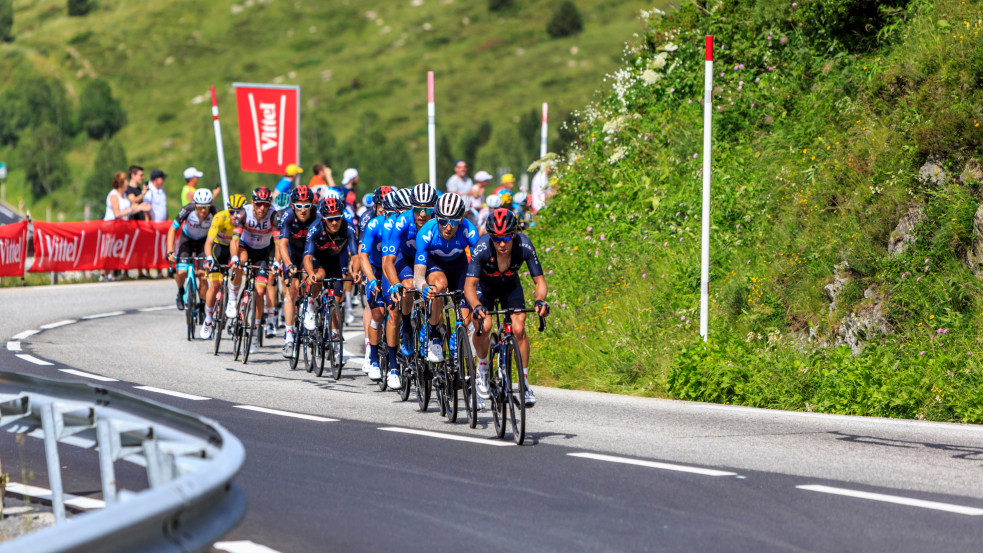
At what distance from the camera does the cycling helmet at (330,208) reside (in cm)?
1308

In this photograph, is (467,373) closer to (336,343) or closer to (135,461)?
(336,343)

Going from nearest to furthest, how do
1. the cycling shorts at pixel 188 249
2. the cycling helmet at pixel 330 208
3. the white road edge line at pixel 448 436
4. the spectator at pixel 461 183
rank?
1. the white road edge line at pixel 448 436
2. the cycling helmet at pixel 330 208
3. the cycling shorts at pixel 188 249
4. the spectator at pixel 461 183

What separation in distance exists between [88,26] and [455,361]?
180173mm

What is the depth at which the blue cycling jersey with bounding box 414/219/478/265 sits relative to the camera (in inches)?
414

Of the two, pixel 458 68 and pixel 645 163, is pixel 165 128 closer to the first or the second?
pixel 458 68

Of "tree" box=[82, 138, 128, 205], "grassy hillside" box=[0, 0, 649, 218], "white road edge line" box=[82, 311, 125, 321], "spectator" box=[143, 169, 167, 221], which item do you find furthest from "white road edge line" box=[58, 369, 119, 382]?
"tree" box=[82, 138, 128, 205]

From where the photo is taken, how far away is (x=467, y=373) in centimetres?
995

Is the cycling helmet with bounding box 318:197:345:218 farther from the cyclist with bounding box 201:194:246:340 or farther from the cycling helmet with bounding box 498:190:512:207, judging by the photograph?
the cycling helmet with bounding box 498:190:512:207

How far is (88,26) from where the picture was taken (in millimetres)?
177375

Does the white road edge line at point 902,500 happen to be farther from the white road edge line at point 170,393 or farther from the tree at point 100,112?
the tree at point 100,112

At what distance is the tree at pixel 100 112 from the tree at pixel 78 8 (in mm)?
40415

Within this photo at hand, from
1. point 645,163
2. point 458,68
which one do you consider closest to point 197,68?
point 458,68

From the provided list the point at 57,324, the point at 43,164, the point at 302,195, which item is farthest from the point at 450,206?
the point at 43,164

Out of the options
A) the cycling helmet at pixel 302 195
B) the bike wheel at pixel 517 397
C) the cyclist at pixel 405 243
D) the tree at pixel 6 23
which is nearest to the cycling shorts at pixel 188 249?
the cycling helmet at pixel 302 195
